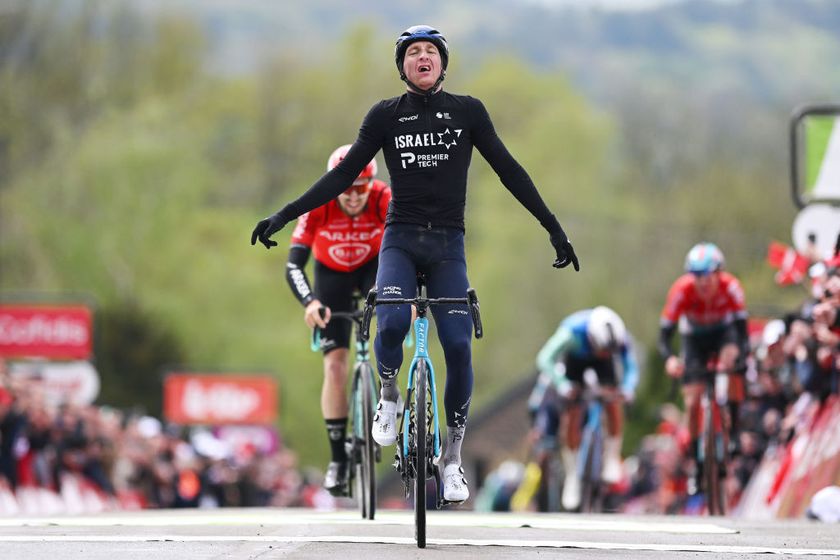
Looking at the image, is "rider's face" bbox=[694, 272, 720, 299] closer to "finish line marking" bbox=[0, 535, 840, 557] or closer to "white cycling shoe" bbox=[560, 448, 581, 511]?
"white cycling shoe" bbox=[560, 448, 581, 511]

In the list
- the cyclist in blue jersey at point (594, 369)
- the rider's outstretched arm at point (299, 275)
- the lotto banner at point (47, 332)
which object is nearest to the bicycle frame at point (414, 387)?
the rider's outstretched arm at point (299, 275)

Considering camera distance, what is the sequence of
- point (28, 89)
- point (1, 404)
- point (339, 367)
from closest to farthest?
point (339, 367), point (1, 404), point (28, 89)

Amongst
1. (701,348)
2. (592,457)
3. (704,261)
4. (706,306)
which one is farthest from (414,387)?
(592,457)

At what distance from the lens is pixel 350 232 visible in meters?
12.7

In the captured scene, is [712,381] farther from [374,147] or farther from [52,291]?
[52,291]

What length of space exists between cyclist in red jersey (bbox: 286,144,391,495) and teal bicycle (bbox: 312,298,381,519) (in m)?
0.11

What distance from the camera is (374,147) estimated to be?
1041 cm

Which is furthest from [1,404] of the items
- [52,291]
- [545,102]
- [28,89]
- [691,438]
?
[545,102]

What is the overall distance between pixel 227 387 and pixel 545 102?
174 feet

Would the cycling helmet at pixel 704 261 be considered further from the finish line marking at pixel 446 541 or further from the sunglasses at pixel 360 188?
the finish line marking at pixel 446 541

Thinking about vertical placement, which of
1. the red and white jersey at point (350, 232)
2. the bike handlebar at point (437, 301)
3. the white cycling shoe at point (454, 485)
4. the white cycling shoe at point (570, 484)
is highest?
the red and white jersey at point (350, 232)

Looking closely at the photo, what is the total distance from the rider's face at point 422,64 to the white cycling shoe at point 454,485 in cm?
204

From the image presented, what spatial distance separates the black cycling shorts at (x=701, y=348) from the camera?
16.6 meters

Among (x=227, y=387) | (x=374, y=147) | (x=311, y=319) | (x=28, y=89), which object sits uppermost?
(x=28, y=89)
